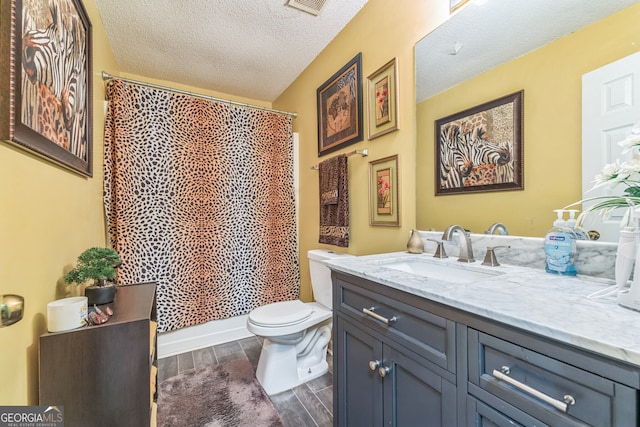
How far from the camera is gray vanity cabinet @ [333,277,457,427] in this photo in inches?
28.2

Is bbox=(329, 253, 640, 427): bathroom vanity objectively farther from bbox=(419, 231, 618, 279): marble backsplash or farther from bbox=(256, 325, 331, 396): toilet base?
bbox=(256, 325, 331, 396): toilet base

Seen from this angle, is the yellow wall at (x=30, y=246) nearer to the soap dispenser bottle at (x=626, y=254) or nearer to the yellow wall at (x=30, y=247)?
the yellow wall at (x=30, y=247)

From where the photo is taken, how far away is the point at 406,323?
2.70ft

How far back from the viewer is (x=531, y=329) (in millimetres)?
526

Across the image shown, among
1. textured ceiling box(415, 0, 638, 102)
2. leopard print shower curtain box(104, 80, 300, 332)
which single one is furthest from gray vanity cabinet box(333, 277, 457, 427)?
leopard print shower curtain box(104, 80, 300, 332)

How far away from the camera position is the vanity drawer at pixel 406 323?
2.30 feet

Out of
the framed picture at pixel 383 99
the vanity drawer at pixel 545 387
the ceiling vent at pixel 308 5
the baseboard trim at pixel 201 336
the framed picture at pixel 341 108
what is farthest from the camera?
the baseboard trim at pixel 201 336

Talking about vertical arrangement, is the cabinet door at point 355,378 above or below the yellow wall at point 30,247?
below

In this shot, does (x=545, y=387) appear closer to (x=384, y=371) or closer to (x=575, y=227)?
(x=384, y=371)

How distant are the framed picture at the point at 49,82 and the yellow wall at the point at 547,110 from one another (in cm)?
160

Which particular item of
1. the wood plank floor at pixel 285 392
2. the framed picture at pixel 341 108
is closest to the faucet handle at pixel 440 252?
the framed picture at pixel 341 108

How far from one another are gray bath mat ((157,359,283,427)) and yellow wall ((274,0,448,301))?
3.05 ft

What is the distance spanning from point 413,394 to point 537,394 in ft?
1.20

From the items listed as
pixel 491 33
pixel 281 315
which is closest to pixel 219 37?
pixel 491 33
